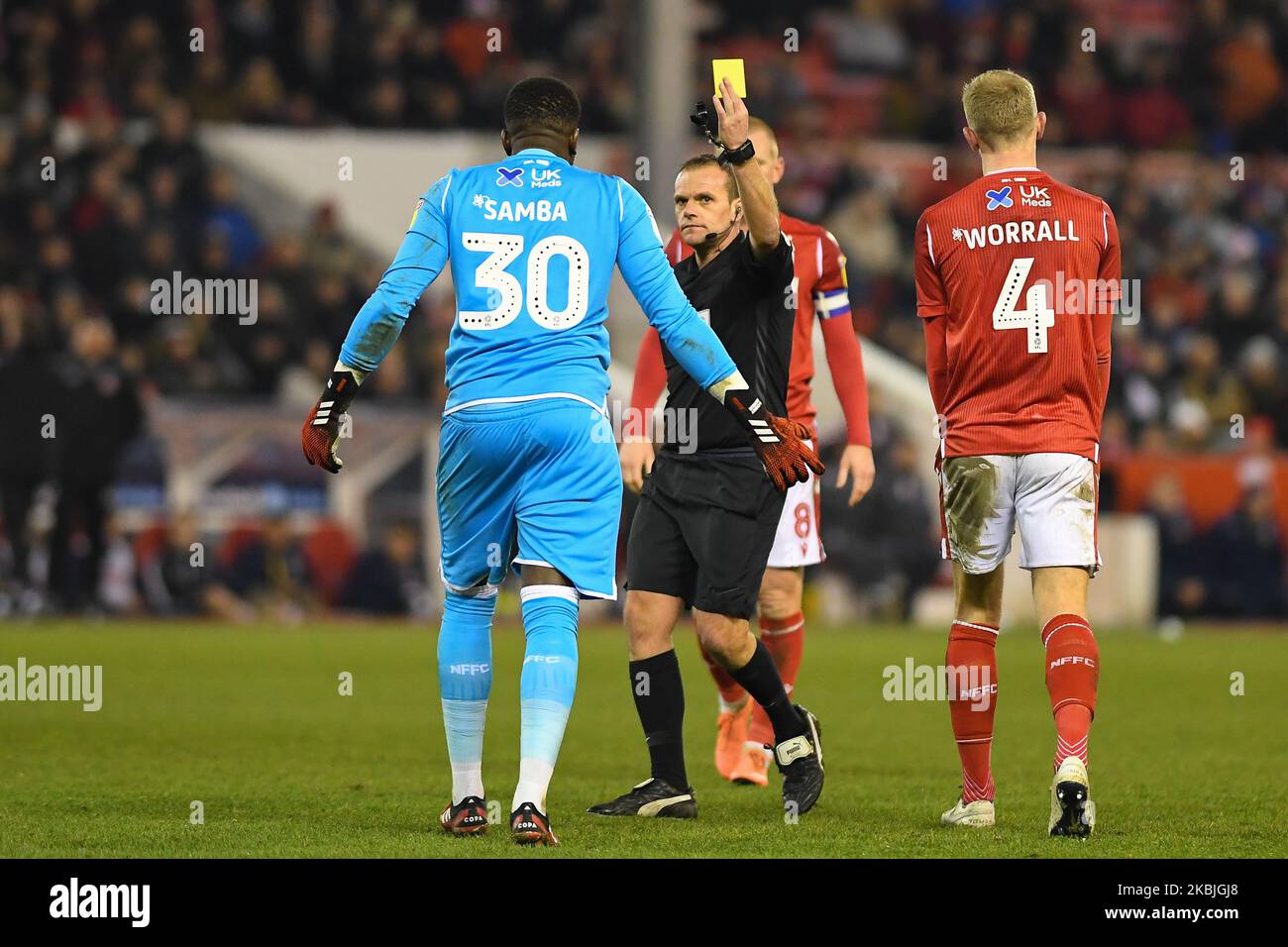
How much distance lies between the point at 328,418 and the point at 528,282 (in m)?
0.67

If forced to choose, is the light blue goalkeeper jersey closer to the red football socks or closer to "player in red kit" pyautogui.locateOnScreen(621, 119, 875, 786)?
the red football socks

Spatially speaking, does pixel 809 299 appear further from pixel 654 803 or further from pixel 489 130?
pixel 489 130

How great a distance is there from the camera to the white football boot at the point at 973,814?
20.3 feet

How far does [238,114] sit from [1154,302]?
31.1 ft

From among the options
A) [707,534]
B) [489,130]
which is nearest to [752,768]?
[707,534]

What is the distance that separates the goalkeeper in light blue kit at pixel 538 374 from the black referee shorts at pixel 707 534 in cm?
85

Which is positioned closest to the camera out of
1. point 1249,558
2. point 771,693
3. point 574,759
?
point 771,693

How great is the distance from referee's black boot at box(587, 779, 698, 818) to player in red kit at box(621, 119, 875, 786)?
3.09ft

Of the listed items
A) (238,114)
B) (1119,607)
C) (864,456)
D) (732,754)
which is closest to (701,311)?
(864,456)

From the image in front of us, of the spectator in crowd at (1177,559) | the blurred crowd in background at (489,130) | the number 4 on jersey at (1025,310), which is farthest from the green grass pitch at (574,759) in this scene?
the spectator in crowd at (1177,559)

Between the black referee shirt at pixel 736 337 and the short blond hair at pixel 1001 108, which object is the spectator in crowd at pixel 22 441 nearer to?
the black referee shirt at pixel 736 337

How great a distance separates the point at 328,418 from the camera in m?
5.71

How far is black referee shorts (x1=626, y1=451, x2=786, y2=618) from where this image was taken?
6.67 meters
